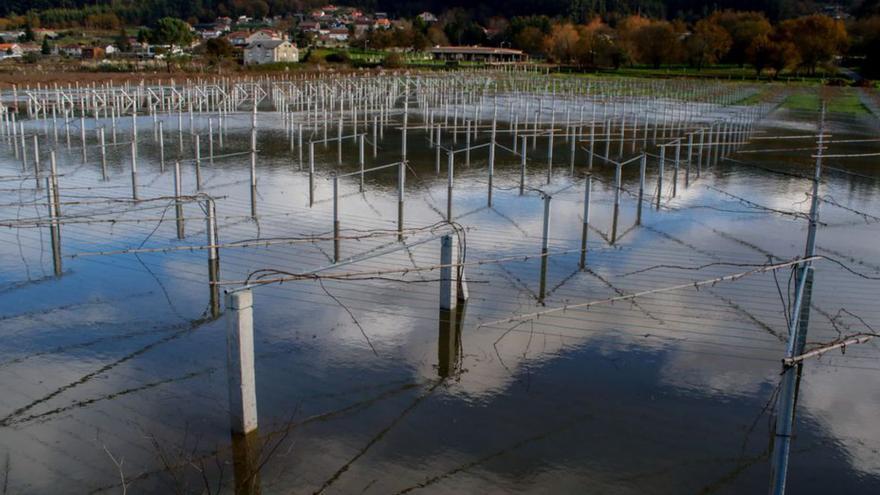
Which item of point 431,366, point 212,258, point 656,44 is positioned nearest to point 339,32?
point 656,44

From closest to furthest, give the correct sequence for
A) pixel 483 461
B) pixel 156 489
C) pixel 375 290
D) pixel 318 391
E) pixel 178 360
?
pixel 156 489 → pixel 483 461 → pixel 318 391 → pixel 178 360 → pixel 375 290

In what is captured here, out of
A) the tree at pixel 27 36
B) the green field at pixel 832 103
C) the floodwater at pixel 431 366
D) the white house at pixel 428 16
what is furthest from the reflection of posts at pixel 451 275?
the white house at pixel 428 16

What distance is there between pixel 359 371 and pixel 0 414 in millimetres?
3090

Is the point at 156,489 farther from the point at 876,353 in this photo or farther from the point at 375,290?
the point at 876,353

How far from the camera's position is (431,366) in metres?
8.25

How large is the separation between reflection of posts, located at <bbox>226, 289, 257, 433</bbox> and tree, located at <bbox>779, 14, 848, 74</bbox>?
58746 millimetres

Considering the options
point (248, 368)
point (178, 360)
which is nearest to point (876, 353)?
point (248, 368)

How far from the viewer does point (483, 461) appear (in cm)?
651

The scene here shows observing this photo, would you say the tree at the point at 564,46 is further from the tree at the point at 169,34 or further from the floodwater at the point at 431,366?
the floodwater at the point at 431,366

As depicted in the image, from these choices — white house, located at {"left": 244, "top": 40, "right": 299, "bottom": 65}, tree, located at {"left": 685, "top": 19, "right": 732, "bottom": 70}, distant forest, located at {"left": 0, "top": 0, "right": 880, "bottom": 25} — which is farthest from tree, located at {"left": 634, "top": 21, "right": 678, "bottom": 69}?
white house, located at {"left": 244, "top": 40, "right": 299, "bottom": 65}

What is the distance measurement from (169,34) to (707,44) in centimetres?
4769

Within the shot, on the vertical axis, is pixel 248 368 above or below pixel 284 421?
above

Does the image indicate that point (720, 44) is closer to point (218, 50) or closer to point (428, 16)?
point (218, 50)

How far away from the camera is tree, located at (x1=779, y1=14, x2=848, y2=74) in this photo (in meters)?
56.6
